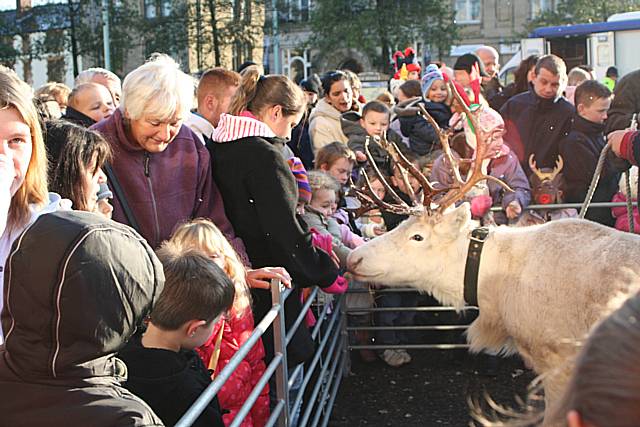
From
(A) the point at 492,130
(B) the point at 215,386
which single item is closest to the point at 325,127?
(A) the point at 492,130

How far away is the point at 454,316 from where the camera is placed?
22.6ft

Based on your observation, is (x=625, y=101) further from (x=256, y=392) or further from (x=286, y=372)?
(x=256, y=392)

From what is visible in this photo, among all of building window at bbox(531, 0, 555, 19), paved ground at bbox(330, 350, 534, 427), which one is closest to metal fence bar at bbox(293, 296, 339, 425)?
paved ground at bbox(330, 350, 534, 427)

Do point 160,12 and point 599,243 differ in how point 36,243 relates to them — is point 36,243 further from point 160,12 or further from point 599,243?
point 160,12

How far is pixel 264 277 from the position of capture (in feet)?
11.5

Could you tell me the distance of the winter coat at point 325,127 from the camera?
7668 millimetres

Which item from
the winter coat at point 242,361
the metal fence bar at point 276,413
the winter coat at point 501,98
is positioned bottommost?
the metal fence bar at point 276,413

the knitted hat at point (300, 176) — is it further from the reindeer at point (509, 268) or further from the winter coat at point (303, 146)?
the winter coat at point (303, 146)

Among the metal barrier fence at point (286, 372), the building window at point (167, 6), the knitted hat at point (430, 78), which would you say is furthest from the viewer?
the building window at point (167, 6)

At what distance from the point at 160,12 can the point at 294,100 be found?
28717 mm

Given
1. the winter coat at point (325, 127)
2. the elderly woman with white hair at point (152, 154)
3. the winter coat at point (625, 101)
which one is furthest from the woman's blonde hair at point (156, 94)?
the winter coat at point (625, 101)

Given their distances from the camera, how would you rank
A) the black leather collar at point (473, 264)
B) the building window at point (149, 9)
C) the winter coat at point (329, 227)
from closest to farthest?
the black leather collar at point (473, 264) < the winter coat at point (329, 227) < the building window at point (149, 9)

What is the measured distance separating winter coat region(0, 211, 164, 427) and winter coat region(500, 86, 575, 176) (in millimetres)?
5377

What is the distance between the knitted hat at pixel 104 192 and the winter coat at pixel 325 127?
4365 mm
